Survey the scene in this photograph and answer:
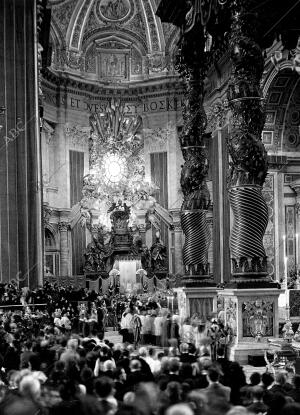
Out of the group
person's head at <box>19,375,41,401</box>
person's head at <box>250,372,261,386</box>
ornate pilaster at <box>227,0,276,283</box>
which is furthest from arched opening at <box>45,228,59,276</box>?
person's head at <box>19,375,41,401</box>

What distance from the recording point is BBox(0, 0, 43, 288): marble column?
23422 mm

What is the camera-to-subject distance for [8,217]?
23.4m

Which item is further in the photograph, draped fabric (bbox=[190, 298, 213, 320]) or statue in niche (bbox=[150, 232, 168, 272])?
statue in niche (bbox=[150, 232, 168, 272])

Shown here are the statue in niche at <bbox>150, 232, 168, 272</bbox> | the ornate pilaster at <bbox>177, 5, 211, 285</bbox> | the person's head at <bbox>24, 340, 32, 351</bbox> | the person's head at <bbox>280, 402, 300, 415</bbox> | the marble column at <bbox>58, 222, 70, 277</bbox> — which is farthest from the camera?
the statue in niche at <bbox>150, 232, 168, 272</bbox>

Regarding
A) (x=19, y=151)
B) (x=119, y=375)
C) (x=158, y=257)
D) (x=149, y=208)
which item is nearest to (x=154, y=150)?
(x=149, y=208)

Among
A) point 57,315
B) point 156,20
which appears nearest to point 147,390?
point 57,315

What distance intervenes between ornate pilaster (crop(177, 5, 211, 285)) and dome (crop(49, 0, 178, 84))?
24.0 meters

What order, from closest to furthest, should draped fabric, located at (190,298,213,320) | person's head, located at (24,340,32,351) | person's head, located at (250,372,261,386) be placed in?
person's head, located at (250,372,261,386), person's head, located at (24,340,32,351), draped fabric, located at (190,298,213,320)

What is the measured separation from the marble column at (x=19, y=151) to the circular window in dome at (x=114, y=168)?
53.0ft

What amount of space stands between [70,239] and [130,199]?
4.22 m

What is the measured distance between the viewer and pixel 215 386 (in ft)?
20.1

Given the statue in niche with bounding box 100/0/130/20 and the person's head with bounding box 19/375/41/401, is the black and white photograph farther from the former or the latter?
the statue in niche with bounding box 100/0/130/20

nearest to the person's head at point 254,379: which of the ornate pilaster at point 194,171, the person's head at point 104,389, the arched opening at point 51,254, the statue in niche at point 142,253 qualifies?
the person's head at point 104,389

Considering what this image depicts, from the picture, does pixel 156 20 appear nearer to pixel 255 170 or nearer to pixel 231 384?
pixel 255 170
